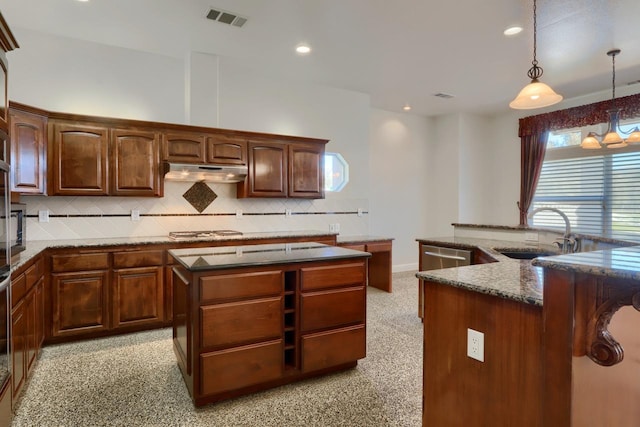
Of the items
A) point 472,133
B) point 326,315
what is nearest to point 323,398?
point 326,315

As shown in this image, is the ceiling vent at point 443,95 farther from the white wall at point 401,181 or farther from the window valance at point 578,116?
the window valance at point 578,116

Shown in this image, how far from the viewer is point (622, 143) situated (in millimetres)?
3852

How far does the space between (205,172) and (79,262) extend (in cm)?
147

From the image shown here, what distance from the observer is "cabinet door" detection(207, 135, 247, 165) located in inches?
162

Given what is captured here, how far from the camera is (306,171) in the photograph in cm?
478

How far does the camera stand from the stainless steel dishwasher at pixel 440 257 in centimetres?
330

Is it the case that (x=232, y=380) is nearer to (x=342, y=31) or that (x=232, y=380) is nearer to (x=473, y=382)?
(x=473, y=382)

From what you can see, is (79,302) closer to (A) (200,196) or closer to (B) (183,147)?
(A) (200,196)

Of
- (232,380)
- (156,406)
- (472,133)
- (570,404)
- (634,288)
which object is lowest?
(156,406)

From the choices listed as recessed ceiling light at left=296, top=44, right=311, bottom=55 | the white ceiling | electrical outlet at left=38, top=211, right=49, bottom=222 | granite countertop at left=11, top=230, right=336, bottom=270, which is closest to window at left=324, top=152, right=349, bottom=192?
the white ceiling

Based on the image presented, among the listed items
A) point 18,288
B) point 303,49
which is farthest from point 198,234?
point 303,49

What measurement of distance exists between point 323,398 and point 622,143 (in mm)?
4098

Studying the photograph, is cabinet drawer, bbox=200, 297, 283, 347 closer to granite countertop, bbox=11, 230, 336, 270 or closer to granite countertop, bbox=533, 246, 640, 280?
granite countertop, bbox=11, 230, 336, 270

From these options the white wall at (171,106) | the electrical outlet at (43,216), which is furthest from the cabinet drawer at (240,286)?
the electrical outlet at (43,216)
